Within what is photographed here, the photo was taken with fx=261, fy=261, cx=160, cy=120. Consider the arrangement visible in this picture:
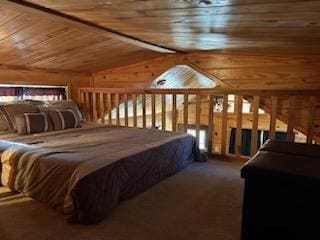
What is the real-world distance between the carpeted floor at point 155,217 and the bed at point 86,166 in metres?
0.09

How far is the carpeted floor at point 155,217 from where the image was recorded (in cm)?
176

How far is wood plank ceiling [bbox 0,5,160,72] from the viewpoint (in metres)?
2.49

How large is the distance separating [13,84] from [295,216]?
3.72m

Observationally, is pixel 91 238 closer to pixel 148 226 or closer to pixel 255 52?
pixel 148 226

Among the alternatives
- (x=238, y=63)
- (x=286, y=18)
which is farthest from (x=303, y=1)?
(x=238, y=63)

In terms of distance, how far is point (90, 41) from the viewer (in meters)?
3.21

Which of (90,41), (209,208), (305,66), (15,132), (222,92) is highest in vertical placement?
(90,41)

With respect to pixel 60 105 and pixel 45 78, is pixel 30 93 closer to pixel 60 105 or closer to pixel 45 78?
pixel 45 78

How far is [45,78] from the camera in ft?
13.2

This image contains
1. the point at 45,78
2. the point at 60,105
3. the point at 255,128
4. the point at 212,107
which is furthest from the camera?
the point at 45,78

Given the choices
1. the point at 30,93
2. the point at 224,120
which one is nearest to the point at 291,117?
the point at 224,120

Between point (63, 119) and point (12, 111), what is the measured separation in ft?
1.87

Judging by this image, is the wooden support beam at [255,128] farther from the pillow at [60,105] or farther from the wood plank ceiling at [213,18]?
the pillow at [60,105]

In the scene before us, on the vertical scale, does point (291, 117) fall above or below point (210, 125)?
above
